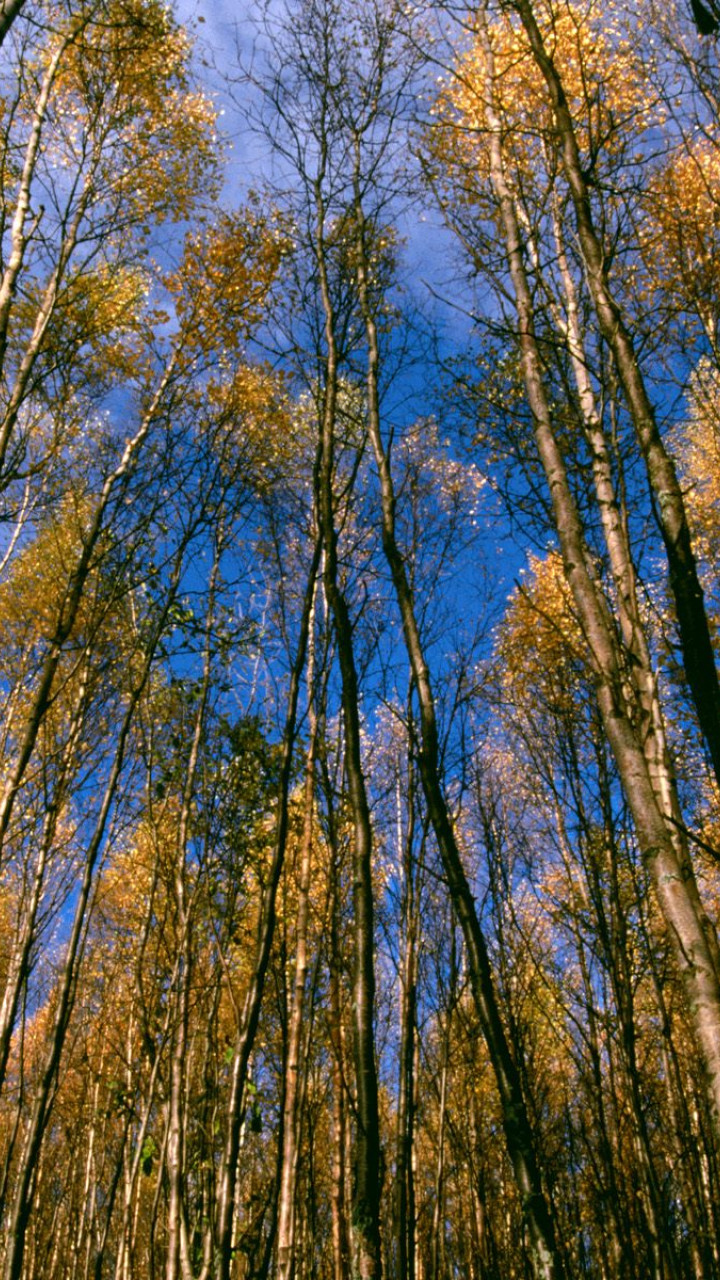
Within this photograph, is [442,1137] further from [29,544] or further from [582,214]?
[29,544]

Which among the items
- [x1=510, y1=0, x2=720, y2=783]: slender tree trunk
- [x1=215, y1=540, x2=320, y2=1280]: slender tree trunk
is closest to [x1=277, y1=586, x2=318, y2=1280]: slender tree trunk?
[x1=215, y1=540, x2=320, y2=1280]: slender tree trunk

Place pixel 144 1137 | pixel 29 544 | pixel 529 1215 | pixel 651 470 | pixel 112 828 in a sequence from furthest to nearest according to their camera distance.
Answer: pixel 29 544 < pixel 112 828 < pixel 144 1137 < pixel 651 470 < pixel 529 1215

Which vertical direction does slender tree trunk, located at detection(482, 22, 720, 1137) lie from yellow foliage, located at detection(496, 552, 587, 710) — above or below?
below

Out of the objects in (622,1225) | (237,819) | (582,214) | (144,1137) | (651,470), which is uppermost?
(582,214)

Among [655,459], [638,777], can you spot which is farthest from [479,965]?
[655,459]

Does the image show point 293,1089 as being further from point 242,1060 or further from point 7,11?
point 7,11

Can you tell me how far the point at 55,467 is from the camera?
264 inches

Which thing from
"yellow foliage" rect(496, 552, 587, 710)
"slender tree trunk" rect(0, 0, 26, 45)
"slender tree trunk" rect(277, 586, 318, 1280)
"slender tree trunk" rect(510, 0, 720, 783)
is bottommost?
"slender tree trunk" rect(277, 586, 318, 1280)

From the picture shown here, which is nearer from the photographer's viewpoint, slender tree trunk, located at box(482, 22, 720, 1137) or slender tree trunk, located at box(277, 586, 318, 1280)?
slender tree trunk, located at box(482, 22, 720, 1137)

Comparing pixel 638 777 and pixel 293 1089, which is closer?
pixel 638 777

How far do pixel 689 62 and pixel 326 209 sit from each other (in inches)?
95.7

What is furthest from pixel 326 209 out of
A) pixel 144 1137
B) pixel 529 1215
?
pixel 144 1137

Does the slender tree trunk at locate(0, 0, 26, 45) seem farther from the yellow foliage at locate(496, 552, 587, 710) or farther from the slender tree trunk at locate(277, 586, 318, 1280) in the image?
the yellow foliage at locate(496, 552, 587, 710)

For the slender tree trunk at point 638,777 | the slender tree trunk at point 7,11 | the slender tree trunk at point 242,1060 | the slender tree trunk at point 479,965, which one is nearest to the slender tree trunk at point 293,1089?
the slender tree trunk at point 242,1060
